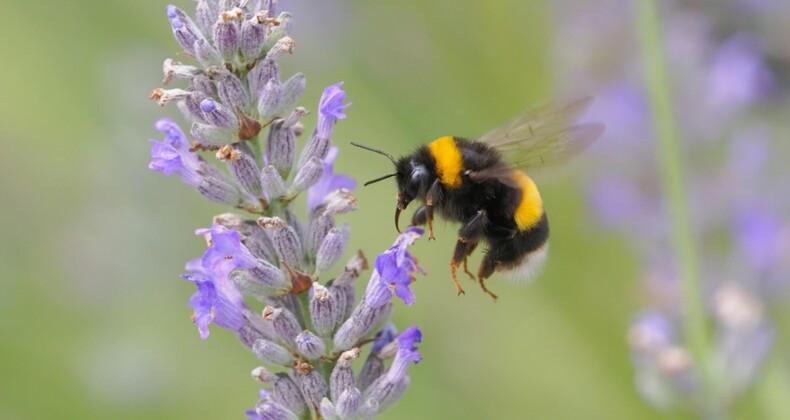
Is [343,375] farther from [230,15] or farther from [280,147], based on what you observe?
[230,15]

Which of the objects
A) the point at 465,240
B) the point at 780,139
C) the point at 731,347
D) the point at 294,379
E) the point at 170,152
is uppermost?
the point at 780,139

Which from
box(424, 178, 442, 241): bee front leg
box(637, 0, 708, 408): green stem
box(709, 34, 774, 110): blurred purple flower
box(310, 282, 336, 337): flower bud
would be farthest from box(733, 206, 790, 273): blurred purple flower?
box(310, 282, 336, 337): flower bud

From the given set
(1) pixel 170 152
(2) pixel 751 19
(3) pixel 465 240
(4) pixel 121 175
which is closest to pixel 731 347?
(3) pixel 465 240

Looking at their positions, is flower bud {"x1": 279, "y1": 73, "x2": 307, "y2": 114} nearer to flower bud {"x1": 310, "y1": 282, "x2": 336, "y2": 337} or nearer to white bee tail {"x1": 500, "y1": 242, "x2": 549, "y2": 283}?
flower bud {"x1": 310, "y1": 282, "x2": 336, "y2": 337}

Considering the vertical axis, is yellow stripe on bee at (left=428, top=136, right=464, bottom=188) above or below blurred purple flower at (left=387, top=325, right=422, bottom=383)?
above

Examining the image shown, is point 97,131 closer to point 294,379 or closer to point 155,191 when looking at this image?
point 155,191

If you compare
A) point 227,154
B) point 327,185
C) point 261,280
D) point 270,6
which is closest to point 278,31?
→ point 270,6
